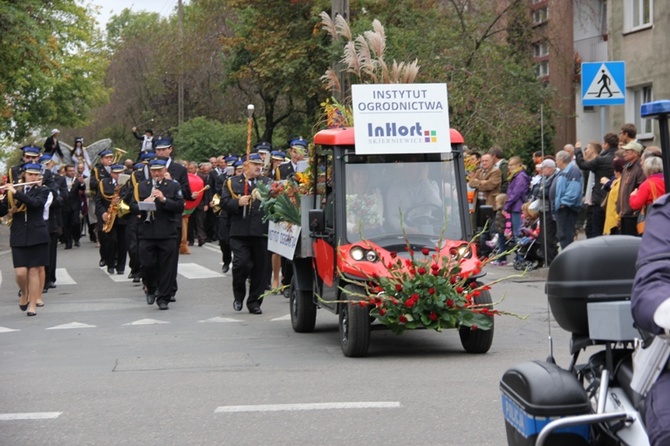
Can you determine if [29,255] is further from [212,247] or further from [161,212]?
[212,247]

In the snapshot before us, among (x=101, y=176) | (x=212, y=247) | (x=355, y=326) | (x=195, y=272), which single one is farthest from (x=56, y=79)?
(x=355, y=326)

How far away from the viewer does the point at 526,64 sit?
31734 millimetres

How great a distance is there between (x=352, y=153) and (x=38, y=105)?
42.6m

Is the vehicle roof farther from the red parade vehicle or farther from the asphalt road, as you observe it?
the asphalt road

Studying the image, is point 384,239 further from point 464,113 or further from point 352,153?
point 464,113

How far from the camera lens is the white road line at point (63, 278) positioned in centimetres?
2127

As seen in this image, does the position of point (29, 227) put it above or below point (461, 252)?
above

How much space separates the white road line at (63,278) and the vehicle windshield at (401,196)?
10684 mm

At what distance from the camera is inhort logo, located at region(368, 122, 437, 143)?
1155cm

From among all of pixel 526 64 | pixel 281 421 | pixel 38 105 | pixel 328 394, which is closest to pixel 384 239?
pixel 328 394

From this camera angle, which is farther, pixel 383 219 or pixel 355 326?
pixel 383 219

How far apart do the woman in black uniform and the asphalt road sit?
0.57m

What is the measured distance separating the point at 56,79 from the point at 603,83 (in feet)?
109

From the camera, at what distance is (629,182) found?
51.4 feet
